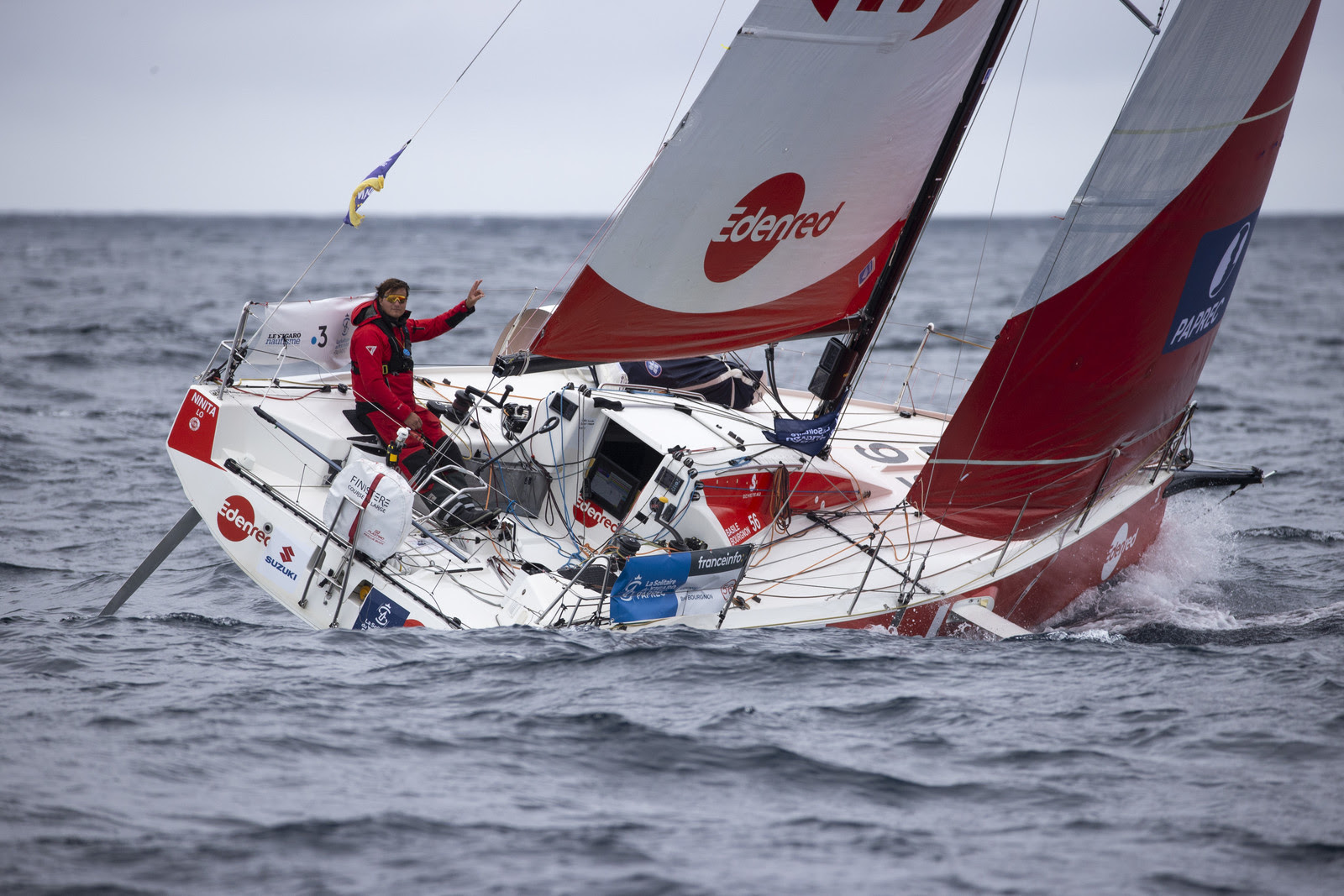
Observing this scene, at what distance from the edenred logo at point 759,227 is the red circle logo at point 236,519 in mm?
2700

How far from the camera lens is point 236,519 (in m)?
6.18

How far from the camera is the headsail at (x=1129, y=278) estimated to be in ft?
19.9

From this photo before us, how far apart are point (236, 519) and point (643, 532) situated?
7.01ft

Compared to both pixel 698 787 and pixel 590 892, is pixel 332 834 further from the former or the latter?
pixel 698 787

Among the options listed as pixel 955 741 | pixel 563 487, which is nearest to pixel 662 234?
pixel 563 487

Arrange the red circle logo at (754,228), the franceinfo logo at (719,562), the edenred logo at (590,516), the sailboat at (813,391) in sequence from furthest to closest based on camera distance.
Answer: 1. the edenred logo at (590,516)
2. the red circle logo at (754,228)
3. the sailboat at (813,391)
4. the franceinfo logo at (719,562)

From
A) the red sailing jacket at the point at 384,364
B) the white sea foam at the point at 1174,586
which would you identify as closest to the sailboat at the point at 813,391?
the white sea foam at the point at 1174,586

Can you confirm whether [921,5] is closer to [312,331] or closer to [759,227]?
[759,227]

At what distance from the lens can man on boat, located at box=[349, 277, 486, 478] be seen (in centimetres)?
649

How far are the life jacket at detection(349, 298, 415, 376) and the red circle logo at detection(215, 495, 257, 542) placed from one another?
38.9 inches

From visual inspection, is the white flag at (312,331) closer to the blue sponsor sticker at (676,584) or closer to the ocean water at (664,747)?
the ocean water at (664,747)

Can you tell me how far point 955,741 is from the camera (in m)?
4.77

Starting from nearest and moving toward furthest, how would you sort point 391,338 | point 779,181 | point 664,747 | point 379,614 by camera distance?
point 664,747, point 379,614, point 779,181, point 391,338

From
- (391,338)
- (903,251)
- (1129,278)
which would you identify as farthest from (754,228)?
(391,338)
